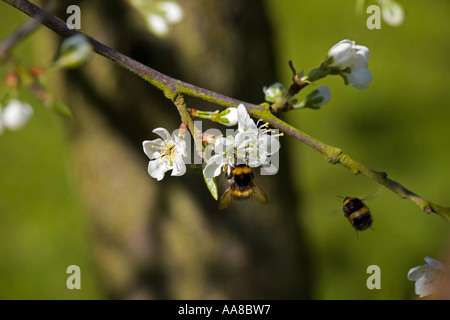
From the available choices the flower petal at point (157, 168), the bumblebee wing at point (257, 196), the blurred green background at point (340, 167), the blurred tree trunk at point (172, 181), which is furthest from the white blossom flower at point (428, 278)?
the blurred green background at point (340, 167)

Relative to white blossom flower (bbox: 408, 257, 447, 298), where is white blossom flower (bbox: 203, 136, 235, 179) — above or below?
above

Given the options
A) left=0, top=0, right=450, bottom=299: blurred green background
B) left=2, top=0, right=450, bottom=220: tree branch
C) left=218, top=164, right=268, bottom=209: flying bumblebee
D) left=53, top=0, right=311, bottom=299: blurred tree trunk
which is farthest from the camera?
left=0, top=0, right=450, bottom=299: blurred green background

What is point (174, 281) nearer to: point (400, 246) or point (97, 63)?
point (97, 63)

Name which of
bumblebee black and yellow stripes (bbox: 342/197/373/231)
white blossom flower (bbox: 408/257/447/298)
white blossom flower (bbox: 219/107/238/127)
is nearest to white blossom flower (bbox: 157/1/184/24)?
white blossom flower (bbox: 219/107/238/127)

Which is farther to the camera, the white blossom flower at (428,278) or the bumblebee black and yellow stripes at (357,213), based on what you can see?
the bumblebee black and yellow stripes at (357,213)

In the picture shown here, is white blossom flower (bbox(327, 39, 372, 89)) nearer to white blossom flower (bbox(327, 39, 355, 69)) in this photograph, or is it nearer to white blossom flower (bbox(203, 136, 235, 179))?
white blossom flower (bbox(327, 39, 355, 69))

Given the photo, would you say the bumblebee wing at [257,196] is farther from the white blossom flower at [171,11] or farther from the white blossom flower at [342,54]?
the white blossom flower at [171,11]

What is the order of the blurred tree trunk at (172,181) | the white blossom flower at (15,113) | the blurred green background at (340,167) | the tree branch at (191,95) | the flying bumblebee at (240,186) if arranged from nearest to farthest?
the tree branch at (191,95)
the white blossom flower at (15,113)
the flying bumblebee at (240,186)
the blurred tree trunk at (172,181)
the blurred green background at (340,167)
